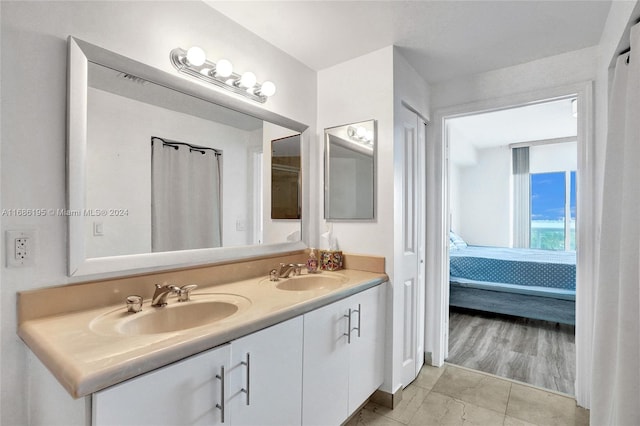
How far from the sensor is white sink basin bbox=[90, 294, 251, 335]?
1.08 metres

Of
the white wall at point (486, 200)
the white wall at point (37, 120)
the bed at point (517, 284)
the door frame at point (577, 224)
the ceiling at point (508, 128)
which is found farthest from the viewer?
the white wall at point (486, 200)

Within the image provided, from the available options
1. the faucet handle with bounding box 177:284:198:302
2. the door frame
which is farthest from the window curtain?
the faucet handle with bounding box 177:284:198:302

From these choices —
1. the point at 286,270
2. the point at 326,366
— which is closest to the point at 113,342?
the point at 326,366

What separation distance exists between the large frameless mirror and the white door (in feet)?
3.03

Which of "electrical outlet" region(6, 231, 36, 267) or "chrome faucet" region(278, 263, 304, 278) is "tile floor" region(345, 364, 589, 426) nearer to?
"chrome faucet" region(278, 263, 304, 278)

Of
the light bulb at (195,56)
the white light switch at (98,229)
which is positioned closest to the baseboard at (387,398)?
the white light switch at (98,229)

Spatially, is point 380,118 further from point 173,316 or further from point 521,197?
point 521,197

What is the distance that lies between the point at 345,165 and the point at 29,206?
1.65 metres

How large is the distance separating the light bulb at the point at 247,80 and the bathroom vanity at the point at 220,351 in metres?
1.02

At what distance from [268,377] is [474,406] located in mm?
1564

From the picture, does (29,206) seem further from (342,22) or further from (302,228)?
(342,22)

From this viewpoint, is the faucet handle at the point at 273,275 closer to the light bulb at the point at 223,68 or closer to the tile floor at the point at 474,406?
the tile floor at the point at 474,406

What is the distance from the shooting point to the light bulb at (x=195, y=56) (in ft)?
4.69

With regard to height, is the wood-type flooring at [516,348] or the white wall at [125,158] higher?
the white wall at [125,158]
